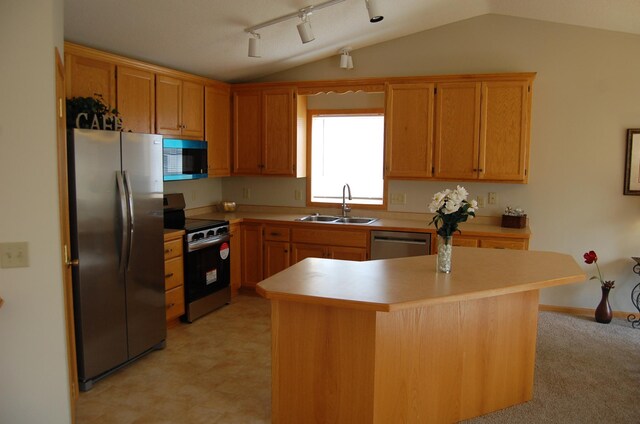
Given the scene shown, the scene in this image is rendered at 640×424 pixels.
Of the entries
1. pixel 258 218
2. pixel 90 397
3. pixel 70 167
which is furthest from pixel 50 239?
pixel 258 218

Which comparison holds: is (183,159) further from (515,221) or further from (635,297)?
(635,297)

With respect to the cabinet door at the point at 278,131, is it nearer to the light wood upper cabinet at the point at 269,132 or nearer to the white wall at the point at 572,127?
the light wood upper cabinet at the point at 269,132

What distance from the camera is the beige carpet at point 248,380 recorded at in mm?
2912

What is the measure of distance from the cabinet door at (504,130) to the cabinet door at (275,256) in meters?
2.09

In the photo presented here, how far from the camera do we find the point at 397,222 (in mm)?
5016

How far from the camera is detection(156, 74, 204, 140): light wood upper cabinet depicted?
436 cm

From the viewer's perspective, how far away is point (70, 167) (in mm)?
2977

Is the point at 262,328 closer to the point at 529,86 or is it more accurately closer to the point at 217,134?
the point at 217,134

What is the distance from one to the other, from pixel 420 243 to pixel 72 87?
3.18 metres

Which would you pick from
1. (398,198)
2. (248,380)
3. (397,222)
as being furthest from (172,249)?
(398,198)

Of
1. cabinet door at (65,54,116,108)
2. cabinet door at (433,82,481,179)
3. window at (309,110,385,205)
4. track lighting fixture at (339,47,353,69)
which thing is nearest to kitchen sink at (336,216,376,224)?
window at (309,110,385,205)

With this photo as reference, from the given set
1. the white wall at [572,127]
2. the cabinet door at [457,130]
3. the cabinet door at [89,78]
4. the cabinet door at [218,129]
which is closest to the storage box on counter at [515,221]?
the white wall at [572,127]

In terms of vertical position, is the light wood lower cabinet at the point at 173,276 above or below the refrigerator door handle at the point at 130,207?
below

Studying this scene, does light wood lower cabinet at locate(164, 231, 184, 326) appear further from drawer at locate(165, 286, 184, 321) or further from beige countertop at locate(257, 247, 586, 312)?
beige countertop at locate(257, 247, 586, 312)
